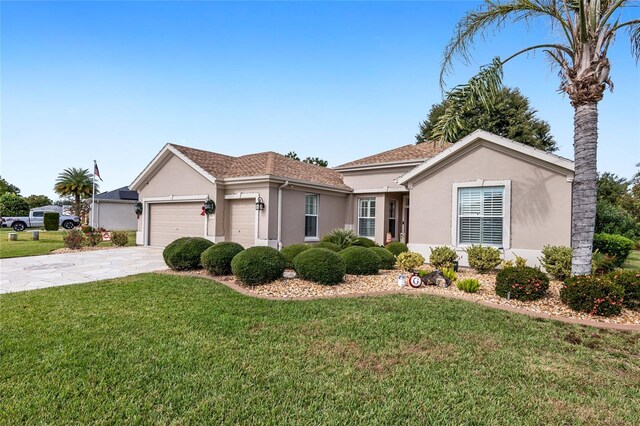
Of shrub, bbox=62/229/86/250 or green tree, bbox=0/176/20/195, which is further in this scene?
green tree, bbox=0/176/20/195

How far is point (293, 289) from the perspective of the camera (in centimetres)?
759

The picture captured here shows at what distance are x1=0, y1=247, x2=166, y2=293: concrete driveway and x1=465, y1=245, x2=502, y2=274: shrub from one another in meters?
9.68

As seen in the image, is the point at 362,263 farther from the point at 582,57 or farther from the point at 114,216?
the point at 114,216

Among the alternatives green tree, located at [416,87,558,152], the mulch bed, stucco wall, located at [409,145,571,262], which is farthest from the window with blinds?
green tree, located at [416,87,558,152]

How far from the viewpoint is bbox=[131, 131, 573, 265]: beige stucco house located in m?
9.91

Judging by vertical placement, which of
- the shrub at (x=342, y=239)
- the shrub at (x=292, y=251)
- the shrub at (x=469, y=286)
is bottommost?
the shrub at (x=469, y=286)

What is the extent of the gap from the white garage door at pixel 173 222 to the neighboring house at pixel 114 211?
1975 centimetres

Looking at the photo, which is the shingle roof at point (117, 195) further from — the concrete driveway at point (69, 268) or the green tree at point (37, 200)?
the green tree at point (37, 200)

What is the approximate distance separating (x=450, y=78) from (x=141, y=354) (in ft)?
30.1

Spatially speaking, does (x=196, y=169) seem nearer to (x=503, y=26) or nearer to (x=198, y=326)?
(x=198, y=326)

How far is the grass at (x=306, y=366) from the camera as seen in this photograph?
2.98 meters

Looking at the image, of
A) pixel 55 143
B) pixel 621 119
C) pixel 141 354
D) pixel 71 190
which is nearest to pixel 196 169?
pixel 55 143

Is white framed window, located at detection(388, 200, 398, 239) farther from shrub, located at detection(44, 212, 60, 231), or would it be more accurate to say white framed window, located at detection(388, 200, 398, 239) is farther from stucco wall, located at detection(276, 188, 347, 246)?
shrub, located at detection(44, 212, 60, 231)

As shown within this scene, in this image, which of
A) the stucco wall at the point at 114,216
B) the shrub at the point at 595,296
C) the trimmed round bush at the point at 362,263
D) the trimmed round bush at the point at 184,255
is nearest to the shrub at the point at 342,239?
the trimmed round bush at the point at 362,263
